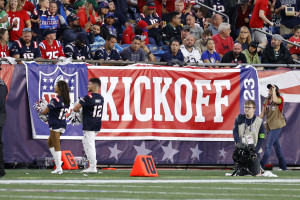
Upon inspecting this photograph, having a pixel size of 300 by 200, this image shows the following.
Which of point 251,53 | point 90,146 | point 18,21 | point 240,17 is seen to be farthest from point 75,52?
point 240,17

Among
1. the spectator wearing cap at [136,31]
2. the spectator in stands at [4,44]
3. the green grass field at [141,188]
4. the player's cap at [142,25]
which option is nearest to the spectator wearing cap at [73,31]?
the spectator wearing cap at [136,31]

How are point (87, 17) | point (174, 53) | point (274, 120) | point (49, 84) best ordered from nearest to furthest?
point (49, 84) < point (274, 120) < point (174, 53) < point (87, 17)

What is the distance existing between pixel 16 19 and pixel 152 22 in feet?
13.6

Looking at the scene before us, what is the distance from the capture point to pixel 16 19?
19.4 meters

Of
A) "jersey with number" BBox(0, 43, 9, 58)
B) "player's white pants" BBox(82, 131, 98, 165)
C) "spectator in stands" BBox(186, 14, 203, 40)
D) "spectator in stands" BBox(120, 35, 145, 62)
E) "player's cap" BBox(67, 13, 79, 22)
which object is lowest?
"player's white pants" BBox(82, 131, 98, 165)

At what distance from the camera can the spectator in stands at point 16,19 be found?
19.3m

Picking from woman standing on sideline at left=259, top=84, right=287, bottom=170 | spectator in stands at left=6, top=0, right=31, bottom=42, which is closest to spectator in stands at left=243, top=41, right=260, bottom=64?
woman standing on sideline at left=259, top=84, right=287, bottom=170

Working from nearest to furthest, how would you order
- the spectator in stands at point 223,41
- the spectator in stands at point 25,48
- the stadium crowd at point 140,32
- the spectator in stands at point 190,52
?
the spectator in stands at point 25,48 < the stadium crowd at point 140,32 < the spectator in stands at point 190,52 < the spectator in stands at point 223,41

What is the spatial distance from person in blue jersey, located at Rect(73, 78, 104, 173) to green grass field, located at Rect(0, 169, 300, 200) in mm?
1027

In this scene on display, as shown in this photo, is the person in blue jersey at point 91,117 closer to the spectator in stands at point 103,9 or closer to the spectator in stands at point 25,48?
the spectator in stands at point 25,48

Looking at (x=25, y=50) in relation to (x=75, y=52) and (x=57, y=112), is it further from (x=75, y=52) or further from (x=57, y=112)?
(x=57, y=112)

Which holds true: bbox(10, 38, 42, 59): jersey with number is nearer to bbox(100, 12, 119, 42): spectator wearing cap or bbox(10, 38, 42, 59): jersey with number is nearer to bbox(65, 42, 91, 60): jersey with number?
bbox(65, 42, 91, 60): jersey with number

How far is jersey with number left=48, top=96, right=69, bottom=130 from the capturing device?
1473cm

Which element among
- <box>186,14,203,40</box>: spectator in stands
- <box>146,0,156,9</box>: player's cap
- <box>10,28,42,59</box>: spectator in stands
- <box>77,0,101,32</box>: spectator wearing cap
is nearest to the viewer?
<box>10,28,42,59</box>: spectator in stands
